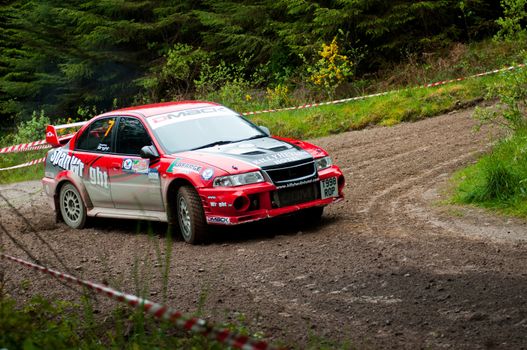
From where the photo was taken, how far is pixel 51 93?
105 ft

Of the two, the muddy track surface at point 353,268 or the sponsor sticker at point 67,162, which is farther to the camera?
the sponsor sticker at point 67,162

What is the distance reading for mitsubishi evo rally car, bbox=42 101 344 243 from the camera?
10.1 metres

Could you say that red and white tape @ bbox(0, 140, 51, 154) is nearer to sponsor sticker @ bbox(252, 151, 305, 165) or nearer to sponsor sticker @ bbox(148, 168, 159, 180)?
sponsor sticker @ bbox(148, 168, 159, 180)

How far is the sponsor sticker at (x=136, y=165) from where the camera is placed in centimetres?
1099

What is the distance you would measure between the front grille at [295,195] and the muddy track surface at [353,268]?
0.42 metres

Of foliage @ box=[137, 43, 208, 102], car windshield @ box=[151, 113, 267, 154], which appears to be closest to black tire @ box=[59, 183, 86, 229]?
car windshield @ box=[151, 113, 267, 154]

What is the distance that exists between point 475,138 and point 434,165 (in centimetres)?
201

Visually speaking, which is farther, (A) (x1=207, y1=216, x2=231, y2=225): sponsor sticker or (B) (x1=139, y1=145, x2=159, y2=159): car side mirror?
(B) (x1=139, y1=145, x2=159, y2=159): car side mirror

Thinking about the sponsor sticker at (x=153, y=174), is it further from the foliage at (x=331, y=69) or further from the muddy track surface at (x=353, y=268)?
the foliage at (x=331, y=69)

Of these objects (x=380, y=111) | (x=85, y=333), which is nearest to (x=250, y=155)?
(x=85, y=333)

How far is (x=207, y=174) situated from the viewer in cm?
1012

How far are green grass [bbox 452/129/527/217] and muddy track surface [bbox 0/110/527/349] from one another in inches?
11.3

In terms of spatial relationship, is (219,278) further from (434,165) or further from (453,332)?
(434,165)

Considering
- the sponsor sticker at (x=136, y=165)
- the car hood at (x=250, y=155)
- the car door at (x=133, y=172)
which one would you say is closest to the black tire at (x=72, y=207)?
the car door at (x=133, y=172)
